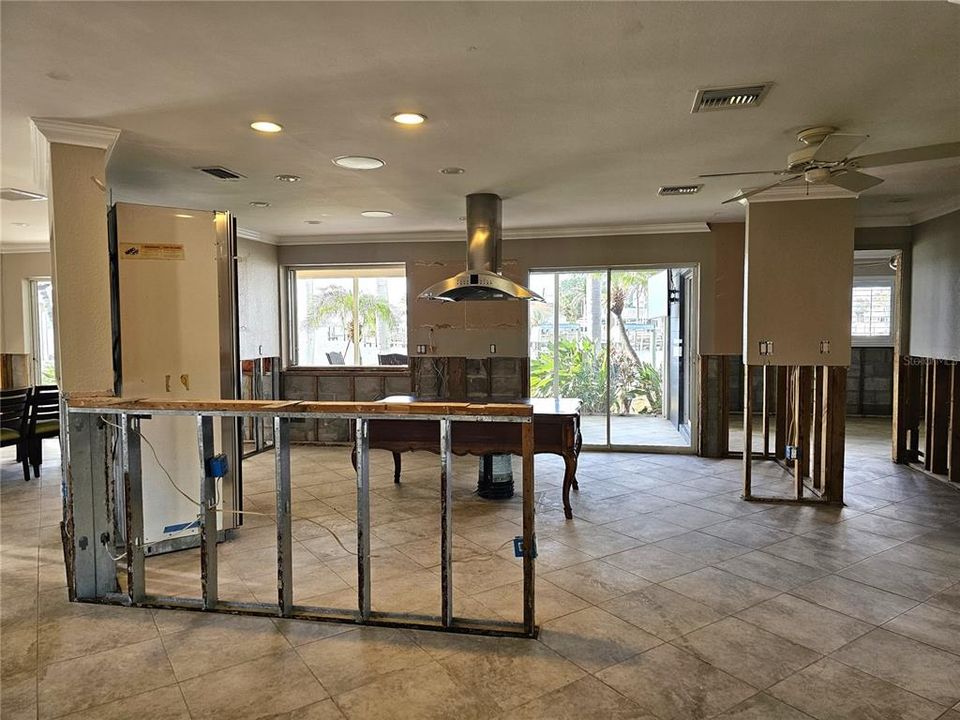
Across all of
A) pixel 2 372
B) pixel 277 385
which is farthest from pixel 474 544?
pixel 2 372

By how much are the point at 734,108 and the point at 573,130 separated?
32.2 inches

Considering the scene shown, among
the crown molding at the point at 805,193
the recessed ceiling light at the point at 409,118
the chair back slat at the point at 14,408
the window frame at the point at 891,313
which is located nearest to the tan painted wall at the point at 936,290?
the crown molding at the point at 805,193

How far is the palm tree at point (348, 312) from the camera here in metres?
7.62

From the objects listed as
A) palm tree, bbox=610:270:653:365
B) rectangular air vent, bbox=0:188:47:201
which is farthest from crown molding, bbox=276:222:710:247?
rectangular air vent, bbox=0:188:47:201

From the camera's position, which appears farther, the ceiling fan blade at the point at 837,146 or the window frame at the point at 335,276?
the window frame at the point at 335,276

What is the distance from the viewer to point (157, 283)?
148 inches

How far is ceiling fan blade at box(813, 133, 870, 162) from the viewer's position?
2.78 meters

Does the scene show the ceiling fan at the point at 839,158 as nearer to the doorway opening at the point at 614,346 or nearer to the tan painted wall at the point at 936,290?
the tan painted wall at the point at 936,290

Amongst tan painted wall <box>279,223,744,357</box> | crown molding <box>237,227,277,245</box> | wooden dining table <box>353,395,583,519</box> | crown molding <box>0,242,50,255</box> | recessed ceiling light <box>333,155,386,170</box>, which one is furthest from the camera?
crown molding <box>0,242,50,255</box>

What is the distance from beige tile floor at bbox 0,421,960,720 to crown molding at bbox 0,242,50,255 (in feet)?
15.0

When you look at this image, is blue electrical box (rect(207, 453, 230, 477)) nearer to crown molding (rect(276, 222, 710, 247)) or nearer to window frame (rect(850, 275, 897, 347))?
crown molding (rect(276, 222, 710, 247))

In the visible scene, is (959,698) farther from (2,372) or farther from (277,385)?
(2,372)

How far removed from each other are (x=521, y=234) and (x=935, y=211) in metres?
3.96

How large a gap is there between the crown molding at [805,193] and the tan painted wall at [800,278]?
38 mm
